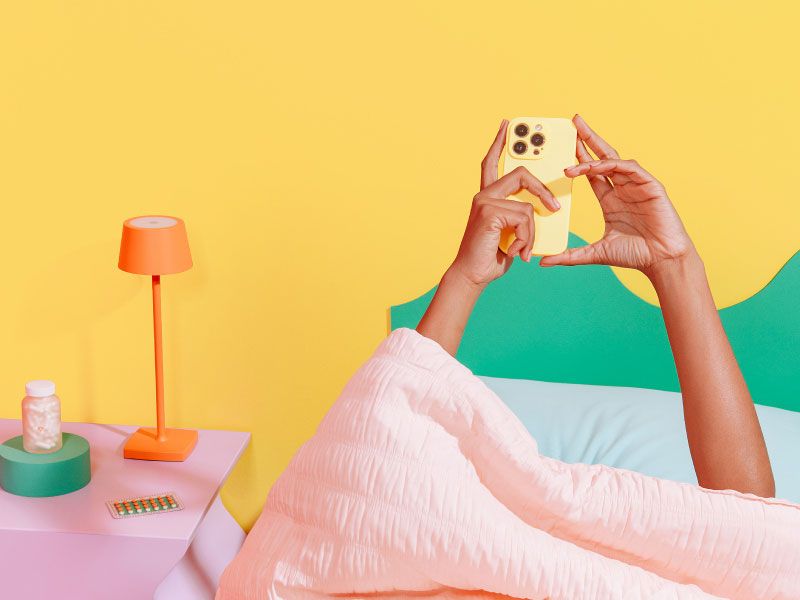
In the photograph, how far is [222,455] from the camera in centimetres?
175

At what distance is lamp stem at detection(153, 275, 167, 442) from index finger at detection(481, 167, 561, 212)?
29.5 inches

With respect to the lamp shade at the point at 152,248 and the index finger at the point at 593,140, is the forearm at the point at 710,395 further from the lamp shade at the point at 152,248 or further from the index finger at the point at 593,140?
the lamp shade at the point at 152,248

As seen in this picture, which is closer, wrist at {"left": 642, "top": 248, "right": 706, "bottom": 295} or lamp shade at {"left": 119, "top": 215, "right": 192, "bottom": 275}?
wrist at {"left": 642, "top": 248, "right": 706, "bottom": 295}

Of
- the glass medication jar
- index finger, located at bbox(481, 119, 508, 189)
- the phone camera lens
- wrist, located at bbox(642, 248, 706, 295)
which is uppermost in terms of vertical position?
the phone camera lens

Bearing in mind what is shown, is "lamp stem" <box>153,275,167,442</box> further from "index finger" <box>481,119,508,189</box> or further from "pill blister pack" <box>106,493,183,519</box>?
"index finger" <box>481,119,508,189</box>

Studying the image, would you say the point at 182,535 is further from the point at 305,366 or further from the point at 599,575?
the point at 599,575

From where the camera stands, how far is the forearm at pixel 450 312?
43.5 inches

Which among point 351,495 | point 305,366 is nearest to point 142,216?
point 305,366

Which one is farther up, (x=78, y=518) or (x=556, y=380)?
(x=556, y=380)

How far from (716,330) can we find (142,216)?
3.50ft

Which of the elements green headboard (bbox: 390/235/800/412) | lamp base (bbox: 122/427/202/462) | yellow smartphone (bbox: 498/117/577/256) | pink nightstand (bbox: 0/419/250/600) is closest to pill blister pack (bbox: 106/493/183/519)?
pink nightstand (bbox: 0/419/250/600)

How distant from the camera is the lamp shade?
5.21 ft

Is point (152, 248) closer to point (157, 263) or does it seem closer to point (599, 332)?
point (157, 263)

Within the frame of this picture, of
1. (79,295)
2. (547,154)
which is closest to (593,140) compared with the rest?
(547,154)
